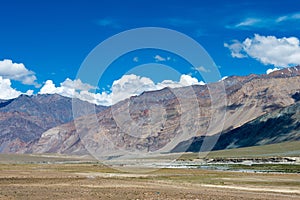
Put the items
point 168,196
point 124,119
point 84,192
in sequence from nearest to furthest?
point 168,196
point 84,192
point 124,119

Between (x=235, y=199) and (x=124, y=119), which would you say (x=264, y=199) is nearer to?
(x=235, y=199)

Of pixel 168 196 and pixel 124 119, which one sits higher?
pixel 124 119

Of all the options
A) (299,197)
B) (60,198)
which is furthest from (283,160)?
(60,198)

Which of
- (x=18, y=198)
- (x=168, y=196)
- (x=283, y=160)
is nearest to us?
(x=18, y=198)

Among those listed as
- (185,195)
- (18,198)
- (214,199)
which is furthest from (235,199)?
(18,198)

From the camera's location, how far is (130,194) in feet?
153

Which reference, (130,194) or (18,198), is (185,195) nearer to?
(130,194)

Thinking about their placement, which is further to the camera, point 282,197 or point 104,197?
point 282,197

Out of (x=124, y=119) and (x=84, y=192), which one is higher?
(x=124, y=119)

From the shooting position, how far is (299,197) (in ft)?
155

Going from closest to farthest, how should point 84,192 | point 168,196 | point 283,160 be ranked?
point 168,196
point 84,192
point 283,160

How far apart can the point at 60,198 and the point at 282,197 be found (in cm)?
2232

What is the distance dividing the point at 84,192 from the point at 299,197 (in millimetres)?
22377

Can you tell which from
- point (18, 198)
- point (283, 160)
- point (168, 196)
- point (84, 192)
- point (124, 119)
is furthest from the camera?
point (283, 160)
